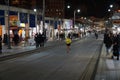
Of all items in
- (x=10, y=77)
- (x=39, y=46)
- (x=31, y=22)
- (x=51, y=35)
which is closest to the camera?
(x=10, y=77)

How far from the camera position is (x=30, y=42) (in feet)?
164

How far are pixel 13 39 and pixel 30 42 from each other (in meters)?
2.54

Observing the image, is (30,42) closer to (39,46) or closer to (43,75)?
(39,46)

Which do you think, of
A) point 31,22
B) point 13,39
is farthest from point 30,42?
point 31,22

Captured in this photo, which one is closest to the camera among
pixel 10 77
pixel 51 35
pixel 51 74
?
pixel 10 77

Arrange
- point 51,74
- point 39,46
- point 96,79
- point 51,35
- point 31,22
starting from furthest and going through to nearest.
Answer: point 51,35 → point 31,22 → point 39,46 → point 51,74 → point 96,79

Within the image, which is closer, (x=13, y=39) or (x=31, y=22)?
(x=13, y=39)

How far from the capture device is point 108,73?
58.7ft

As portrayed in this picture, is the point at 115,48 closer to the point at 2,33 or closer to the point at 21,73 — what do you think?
the point at 21,73

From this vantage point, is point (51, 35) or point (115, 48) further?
point (51, 35)

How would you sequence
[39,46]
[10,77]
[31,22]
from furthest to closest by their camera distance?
[31,22], [39,46], [10,77]

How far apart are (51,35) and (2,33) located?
34.5 m

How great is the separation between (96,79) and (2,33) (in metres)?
35.1

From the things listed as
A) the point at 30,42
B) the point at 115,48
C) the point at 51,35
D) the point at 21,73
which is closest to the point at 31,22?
the point at 30,42
